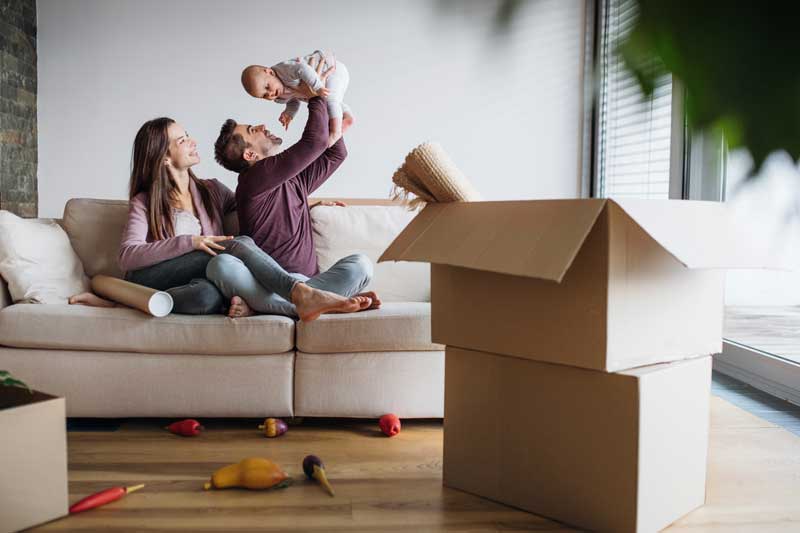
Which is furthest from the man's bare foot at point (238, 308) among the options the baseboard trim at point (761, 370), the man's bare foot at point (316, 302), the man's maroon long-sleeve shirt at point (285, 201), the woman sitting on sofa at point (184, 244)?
the baseboard trim at point (761, 370)

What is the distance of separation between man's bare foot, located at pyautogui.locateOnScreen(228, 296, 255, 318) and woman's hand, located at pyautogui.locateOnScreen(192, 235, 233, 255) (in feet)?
0.80

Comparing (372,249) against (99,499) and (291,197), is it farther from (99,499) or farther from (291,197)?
(99,499)

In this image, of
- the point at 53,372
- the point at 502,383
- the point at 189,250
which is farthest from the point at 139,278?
the point at 502,383

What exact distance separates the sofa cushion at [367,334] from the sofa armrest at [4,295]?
1032 millimetres

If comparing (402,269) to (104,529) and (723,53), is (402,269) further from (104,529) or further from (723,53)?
(723,53)

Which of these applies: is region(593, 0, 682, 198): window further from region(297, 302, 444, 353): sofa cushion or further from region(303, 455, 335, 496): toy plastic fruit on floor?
region(303, 455, 335, 496): toy plastic fruit on floor

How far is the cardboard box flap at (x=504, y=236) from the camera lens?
4.59 ft

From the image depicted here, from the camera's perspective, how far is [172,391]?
240 centimetres

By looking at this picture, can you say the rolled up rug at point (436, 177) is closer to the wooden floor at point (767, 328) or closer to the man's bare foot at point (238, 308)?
the man's bare foot at point (238, 308)

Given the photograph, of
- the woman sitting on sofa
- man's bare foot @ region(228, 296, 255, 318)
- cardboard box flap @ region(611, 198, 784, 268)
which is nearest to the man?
the woman sitting on sofa

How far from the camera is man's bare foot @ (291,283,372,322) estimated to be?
2393mm

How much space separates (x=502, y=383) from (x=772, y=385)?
180cm

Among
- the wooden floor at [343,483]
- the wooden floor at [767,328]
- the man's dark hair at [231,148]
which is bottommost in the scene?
the wooden floor at [343,483]

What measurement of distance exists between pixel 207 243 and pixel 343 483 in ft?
3.57
